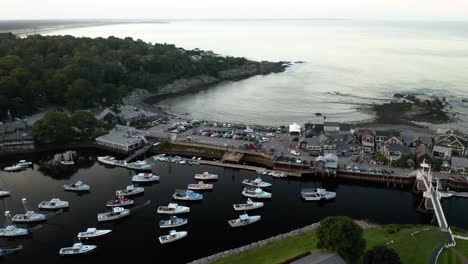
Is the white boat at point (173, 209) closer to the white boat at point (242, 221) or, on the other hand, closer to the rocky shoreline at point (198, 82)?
the white boat at point (242, 221)

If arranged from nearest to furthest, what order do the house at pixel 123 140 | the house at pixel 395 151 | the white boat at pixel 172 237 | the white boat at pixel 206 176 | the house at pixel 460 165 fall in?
1. the white boat at pixel 172 237
2. the house at pixel 460 165
3. the white boat at pixel 206 176
4. the house at pixel 395 151
5. the house at pixel 123 140

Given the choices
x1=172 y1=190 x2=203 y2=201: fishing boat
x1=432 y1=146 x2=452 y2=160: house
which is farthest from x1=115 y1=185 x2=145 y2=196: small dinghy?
x1=432 y1=146 x2=452 y2=160: house

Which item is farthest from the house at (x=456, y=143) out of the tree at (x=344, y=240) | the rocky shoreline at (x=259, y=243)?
the tree at (x=344, y=240)

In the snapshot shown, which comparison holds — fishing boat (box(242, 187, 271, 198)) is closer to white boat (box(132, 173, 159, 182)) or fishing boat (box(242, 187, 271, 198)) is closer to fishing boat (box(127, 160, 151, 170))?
white boat (box(132, 173, 159, 182))

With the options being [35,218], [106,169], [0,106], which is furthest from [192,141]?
[0,106]

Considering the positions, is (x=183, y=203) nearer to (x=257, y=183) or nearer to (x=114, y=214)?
(x=114, y=214)

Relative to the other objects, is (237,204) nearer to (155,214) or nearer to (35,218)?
(155,214)

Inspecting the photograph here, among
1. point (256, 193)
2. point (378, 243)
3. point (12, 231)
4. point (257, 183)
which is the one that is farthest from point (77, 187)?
point (378, 243)
